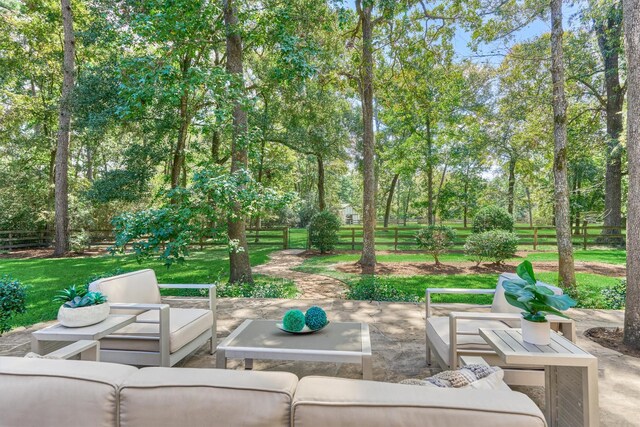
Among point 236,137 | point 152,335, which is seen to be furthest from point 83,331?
point 236,137

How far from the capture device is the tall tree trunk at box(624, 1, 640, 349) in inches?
136

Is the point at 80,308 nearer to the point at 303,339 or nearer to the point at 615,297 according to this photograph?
the point at 303,339

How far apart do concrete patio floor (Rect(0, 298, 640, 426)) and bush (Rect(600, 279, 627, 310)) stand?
0.58 metres

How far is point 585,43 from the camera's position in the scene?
8445 millimetres

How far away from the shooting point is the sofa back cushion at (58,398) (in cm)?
109

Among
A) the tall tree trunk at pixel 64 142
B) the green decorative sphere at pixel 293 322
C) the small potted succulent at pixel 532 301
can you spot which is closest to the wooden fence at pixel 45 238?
the tall tree trunk at pixel 64 142

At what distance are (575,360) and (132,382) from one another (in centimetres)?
198

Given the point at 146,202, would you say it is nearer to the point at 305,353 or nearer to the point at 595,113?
the point at 305,353

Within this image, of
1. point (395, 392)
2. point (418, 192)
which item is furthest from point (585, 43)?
point (418, 192)

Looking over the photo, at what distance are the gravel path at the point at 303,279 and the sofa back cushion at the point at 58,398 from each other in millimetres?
4966

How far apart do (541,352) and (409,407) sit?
132cm

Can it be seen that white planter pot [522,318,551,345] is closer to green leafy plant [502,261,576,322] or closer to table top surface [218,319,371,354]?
green leafy plant [502,261,576,322]

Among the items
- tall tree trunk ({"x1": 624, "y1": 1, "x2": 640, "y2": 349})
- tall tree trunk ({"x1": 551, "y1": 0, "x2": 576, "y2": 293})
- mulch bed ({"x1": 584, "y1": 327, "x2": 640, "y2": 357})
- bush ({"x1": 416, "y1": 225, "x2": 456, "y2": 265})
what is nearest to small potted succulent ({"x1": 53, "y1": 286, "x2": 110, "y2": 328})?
mulch bed ({"x1": 584, "y1": 327, "x2": 640, "y2": 357})

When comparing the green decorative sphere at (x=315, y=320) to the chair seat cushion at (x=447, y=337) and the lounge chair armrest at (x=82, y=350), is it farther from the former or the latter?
the lounge chair armrest at (x=82, y=350)
